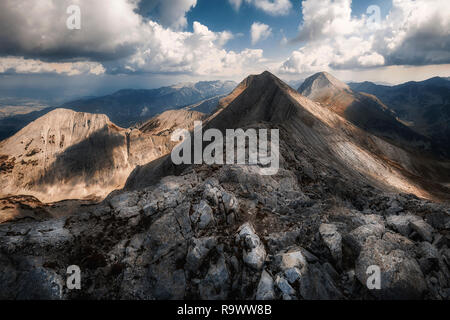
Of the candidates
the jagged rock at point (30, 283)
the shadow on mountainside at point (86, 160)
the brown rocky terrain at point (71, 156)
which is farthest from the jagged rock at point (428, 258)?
the shadow on mountainside at point (86, 160)

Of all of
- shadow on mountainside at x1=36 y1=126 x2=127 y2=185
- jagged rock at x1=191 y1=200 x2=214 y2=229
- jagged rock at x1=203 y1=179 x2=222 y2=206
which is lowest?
shadow on mountainside at x1=36 y1=126 x2=127 y2=185

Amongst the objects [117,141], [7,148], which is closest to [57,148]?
[7,148]

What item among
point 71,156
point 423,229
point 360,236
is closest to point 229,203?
point 360,236

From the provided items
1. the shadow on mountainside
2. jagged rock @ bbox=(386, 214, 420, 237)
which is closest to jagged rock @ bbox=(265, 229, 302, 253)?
jagged rock @ bbox=(386, 214, 420, 237)

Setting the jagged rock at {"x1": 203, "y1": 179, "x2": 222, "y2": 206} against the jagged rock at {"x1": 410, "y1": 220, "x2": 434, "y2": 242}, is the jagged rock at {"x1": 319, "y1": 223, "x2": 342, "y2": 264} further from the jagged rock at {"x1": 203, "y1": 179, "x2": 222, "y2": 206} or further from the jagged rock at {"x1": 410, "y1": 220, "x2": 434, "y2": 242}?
the jagged rock at {"x1": 203, "y1": 179, "x2": 222, "y2": 206}
